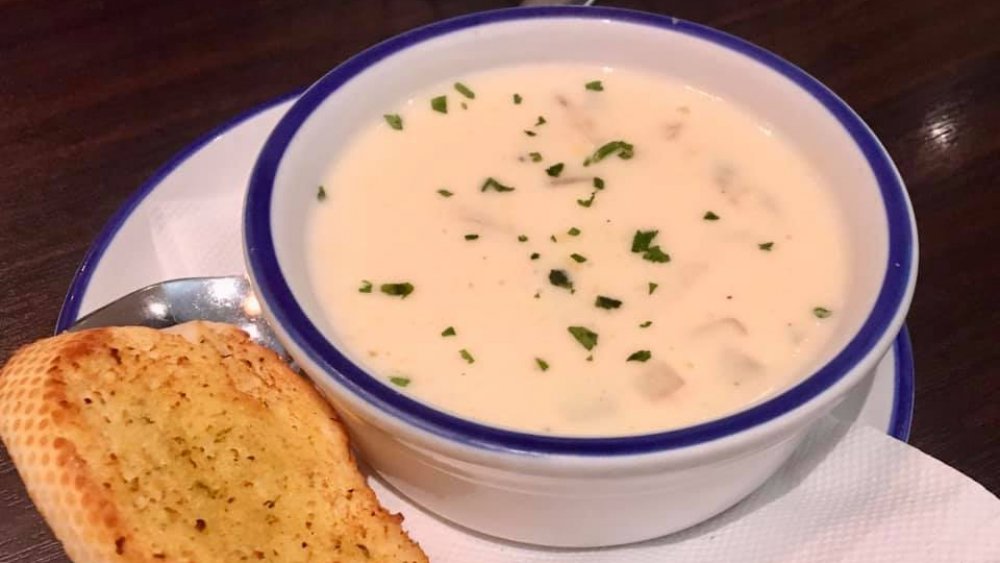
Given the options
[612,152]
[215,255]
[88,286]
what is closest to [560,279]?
[612,152]

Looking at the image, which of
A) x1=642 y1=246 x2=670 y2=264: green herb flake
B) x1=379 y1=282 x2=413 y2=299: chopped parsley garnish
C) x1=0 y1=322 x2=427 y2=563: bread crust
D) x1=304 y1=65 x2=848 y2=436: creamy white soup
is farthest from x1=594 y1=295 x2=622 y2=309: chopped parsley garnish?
x1=0 y1=322 x2=427 y2=563: bread crust

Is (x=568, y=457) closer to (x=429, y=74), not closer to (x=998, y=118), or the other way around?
(x=429, y=74)

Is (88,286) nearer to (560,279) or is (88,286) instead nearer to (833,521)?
(560,279)

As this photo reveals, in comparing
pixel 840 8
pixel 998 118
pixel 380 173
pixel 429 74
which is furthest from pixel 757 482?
pixel 840 8

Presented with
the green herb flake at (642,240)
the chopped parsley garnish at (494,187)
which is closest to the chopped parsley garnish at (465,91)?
the chopped parsley garnish at (494,187)

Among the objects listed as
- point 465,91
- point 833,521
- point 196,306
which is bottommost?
point 833,521

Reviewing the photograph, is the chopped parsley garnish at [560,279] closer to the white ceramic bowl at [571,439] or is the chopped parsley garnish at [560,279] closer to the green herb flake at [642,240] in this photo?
the green herb flake at [642,240]

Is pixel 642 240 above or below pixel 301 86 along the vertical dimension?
above
